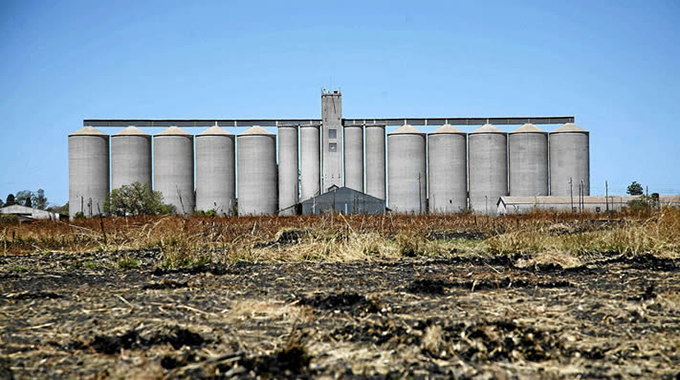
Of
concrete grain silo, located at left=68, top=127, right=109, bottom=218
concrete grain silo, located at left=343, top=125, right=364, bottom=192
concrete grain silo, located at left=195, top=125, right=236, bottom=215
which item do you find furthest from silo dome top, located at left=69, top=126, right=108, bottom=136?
concrete grain silo, located at left=343, top=125, right=364, bottom=192

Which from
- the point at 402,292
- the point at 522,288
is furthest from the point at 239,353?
the point at 522,288

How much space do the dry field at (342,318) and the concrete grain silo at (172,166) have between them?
150ft

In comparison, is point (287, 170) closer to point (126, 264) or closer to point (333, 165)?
point (333, 165)

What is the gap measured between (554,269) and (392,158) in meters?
46.7

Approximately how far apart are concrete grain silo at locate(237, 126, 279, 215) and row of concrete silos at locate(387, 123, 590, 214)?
1117cm

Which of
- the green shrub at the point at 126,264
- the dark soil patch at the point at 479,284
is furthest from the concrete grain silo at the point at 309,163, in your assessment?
the dark soil patch at the point at 479,284

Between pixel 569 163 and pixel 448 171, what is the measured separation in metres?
10.8

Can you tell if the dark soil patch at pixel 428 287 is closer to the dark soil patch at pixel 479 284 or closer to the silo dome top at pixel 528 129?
the dark soil patch at pixel 479 284

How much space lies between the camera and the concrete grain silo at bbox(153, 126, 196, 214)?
54.3 meters

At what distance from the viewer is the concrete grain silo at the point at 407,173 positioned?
54.1 meters

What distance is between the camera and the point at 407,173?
54.3m

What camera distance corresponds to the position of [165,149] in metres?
54.3

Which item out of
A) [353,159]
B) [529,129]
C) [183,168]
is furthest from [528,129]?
[183,168]

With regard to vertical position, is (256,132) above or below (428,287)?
above
